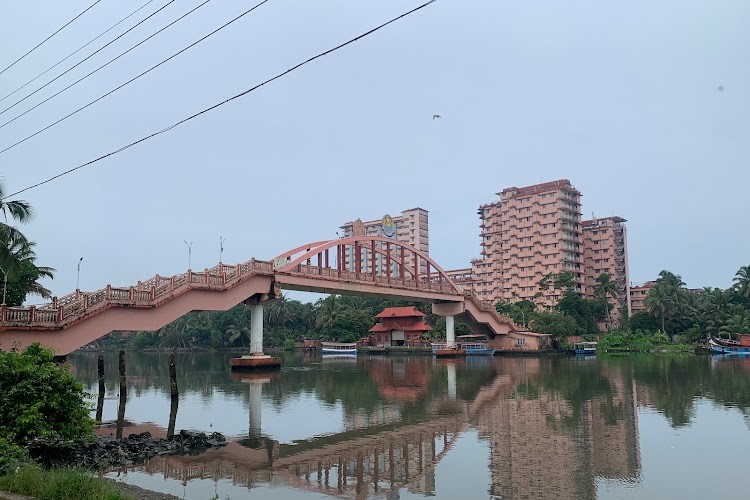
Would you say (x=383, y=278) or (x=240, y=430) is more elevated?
(x=383, y=278)

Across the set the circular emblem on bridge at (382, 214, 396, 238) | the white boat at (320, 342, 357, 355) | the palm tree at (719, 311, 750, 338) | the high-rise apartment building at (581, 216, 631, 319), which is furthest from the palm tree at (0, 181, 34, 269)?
the high-rise apartment building at (581, 216, 631, 319)

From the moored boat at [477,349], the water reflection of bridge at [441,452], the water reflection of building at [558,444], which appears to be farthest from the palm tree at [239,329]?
the water reflection of building at [558,444]

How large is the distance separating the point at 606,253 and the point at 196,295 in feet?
263

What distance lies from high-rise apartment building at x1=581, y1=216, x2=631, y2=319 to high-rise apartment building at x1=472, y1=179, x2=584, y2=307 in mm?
4326

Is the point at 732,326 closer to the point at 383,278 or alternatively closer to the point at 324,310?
the point at 383,278

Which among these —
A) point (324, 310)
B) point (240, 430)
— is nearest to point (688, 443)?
point (240, 430)

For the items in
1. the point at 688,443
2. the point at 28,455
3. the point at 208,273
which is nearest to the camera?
the point at 28,455

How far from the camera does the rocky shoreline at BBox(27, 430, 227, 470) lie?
1179 centimetres

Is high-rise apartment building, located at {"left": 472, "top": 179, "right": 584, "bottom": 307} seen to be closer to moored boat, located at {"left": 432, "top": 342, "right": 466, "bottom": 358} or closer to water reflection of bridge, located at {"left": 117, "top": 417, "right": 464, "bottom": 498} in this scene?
moored boat, located at {"left": 432, "top": 342, "right": 466, "bottom": 358}

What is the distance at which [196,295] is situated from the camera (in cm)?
3403

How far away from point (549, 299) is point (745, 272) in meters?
27.4

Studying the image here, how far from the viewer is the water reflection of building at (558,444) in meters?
11.2

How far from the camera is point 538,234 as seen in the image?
3676 inches

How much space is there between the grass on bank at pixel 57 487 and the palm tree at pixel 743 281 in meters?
75.6
